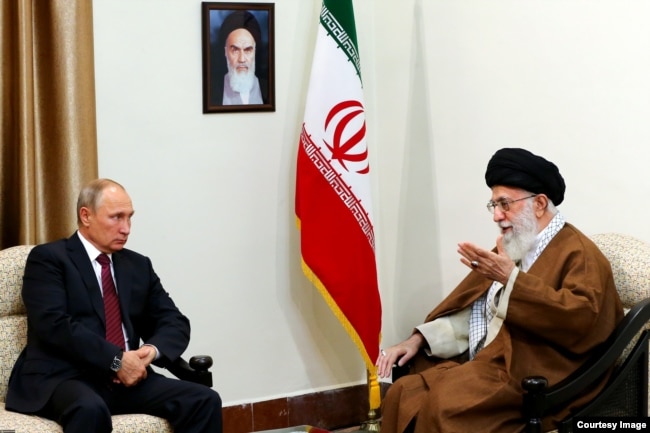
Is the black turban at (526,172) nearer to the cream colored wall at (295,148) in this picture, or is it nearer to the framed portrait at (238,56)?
the cream colored wall at (295,148)

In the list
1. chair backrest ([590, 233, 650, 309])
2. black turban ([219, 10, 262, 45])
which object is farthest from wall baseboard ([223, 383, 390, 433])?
chair backrest ([590, 233, 650, 309])

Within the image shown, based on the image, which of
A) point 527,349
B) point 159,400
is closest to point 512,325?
point 527,349

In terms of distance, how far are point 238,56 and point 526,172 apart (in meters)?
1.87

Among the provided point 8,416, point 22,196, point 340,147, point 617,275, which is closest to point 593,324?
point 617,275

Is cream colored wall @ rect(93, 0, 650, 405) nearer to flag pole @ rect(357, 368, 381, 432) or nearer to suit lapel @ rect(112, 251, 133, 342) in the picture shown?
flag pole @ rect(357, 368, 381, 432)

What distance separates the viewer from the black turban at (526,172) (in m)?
3.93

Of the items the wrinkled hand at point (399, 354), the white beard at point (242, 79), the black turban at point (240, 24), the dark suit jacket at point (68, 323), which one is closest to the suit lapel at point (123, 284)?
the dark suit jacket at point (68, 323)

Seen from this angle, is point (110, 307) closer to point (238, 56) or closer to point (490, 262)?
point (490, 262)

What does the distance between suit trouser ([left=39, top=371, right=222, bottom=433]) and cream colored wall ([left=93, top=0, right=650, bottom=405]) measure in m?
1.18

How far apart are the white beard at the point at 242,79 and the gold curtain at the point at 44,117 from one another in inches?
30.8

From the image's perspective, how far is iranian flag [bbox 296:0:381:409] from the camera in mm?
5117

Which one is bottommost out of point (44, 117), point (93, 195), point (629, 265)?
point (629, 265)

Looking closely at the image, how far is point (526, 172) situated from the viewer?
3934 mm

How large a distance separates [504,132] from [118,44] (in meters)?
1.85
